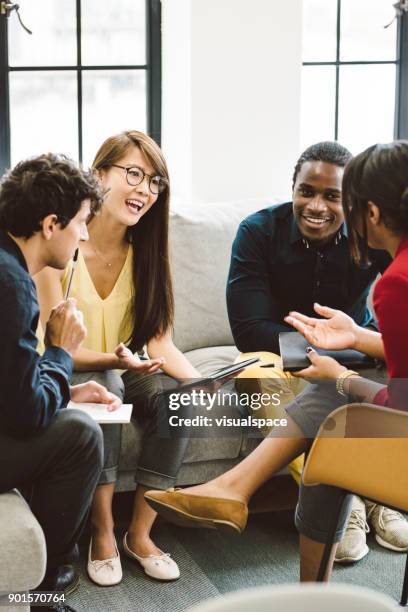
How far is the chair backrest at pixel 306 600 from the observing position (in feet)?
2.71

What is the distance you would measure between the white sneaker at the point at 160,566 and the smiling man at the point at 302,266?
0.57 meters

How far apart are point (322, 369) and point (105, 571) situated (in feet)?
2.50

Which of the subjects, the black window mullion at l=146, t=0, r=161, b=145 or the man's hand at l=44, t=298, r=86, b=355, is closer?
the man's hand at l=44, t=298, r=86, b=355

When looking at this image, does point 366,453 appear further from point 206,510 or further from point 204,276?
point 204,276

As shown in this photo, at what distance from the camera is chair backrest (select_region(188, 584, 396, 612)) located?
2.71ft

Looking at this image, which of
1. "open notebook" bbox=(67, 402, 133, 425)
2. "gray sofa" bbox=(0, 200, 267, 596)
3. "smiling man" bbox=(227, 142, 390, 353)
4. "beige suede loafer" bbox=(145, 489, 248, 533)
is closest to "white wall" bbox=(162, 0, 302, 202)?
"gray sofa" bbox=(0, 200, 267, 596)

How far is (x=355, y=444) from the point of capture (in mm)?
1762

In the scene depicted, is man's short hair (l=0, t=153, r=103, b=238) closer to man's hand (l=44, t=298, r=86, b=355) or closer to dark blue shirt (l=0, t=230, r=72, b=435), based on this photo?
dark blue shirt (l=0, t=230, r=72, b=435)

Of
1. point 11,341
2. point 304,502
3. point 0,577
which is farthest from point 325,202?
point 0,577

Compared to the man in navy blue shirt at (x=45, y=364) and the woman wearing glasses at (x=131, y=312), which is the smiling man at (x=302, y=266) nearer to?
the woman wearing glasses at (x=131, y=312)

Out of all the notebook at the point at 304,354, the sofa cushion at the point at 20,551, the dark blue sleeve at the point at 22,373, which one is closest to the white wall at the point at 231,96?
the notebook at the point at 304,354

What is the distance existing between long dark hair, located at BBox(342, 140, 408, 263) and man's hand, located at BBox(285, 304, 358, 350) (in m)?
0.41

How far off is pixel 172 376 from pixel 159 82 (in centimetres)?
152

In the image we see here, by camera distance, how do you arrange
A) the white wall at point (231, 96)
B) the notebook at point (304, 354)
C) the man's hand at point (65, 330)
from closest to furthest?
1. the man's hand at point (65, 330)
2. the notebook at point (304, 354)
3. the white wall at point (231, 96)
